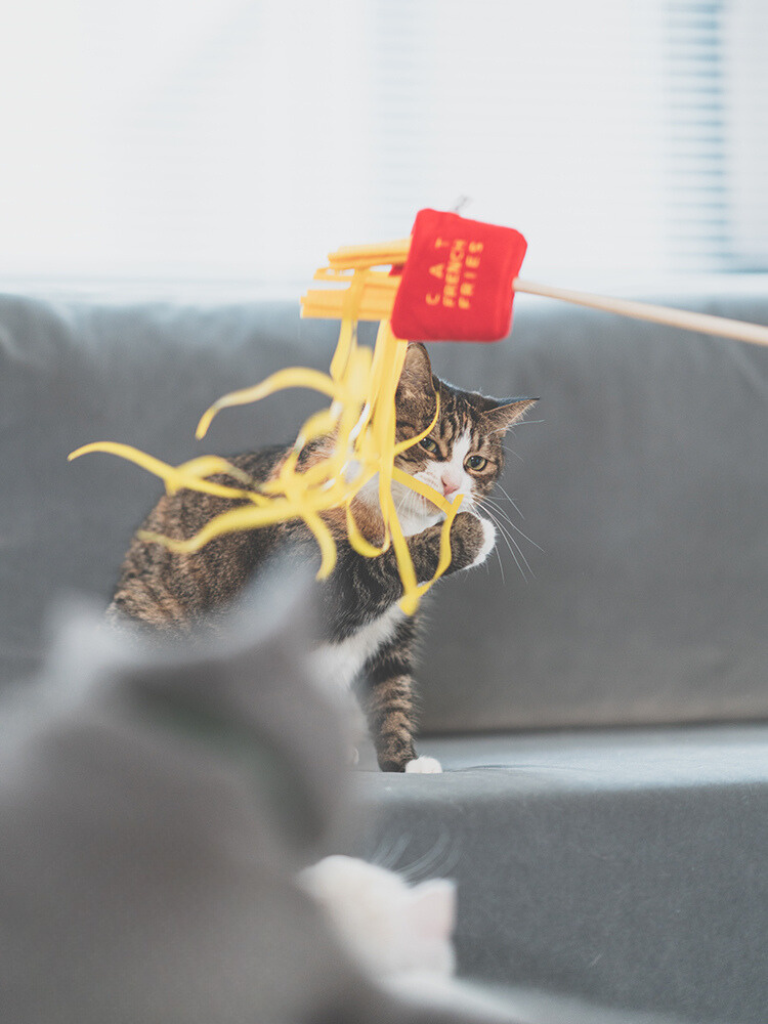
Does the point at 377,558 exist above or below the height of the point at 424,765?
above

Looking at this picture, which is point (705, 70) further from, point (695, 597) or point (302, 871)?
point (302, 871)

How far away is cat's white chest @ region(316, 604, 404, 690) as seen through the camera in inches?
38.8

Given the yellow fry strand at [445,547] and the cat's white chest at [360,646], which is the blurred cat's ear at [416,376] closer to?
the yellow fry strand at [445,547]

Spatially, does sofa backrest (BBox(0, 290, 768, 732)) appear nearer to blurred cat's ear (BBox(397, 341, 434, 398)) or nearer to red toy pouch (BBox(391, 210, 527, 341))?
blurred cat's ear (BBox(397, 341, 434, 398))

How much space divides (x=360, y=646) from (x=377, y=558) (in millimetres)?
165

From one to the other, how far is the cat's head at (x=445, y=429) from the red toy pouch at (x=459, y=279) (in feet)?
1.21

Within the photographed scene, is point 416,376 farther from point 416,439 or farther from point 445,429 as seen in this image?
point 416,439

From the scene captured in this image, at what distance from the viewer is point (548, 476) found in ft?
4.00

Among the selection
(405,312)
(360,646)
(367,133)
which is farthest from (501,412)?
(367,133)

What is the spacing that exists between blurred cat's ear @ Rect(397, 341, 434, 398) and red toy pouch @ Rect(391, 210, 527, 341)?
378 mm

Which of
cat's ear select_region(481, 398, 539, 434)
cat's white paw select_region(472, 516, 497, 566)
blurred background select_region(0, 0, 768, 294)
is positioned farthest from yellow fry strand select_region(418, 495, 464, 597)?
blurred background select_region(0, 0, 768, 294)

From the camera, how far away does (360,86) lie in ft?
5.40

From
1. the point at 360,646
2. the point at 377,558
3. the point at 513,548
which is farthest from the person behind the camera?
the point at 513,548

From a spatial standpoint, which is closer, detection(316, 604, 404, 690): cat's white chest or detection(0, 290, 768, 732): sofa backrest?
detection(316, 604, 404, 690): cat's white chest
